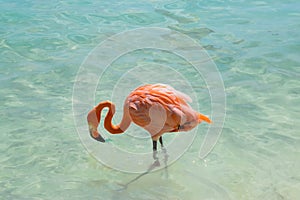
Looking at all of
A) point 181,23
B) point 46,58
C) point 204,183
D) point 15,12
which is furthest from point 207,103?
point 15,12

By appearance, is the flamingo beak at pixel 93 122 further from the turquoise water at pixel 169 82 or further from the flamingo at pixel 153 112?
the turquoise water at pixel 169 82

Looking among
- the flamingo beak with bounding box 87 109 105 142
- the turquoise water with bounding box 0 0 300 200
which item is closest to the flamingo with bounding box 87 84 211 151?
the flamingo beak with bounding box 87 109 105 142

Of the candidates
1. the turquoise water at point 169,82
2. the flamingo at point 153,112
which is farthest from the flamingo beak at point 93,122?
the turquoise water at point 169,82

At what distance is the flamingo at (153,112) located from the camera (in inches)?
166

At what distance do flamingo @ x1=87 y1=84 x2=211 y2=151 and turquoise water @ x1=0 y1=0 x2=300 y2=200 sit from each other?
607mm

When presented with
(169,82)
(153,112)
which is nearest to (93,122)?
(153,112)

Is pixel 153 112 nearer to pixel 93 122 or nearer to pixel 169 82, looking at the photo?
pixel 93 122

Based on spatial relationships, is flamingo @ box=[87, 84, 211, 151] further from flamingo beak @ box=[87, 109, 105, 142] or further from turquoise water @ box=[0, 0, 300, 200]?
turquoise water @ box=[0, 0, 300, 200]

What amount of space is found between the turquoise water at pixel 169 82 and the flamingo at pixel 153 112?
0.61 metres

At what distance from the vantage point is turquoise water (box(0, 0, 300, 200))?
14.9 feet

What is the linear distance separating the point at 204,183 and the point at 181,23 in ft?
21.4

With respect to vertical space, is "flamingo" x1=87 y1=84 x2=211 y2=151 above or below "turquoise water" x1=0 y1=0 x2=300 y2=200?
above

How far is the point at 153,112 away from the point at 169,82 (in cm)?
296

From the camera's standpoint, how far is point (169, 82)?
7.15 meters
